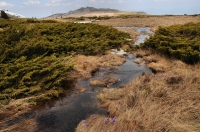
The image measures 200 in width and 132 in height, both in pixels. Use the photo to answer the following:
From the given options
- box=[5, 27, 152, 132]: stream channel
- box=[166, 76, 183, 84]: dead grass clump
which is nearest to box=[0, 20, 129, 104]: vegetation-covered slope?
box=[5, 27, 152, 132]: stream channel

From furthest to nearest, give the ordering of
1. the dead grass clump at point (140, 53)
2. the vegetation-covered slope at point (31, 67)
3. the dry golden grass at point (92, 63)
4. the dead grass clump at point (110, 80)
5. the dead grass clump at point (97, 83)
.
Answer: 1. the dead grass clump at point (140, 53)
2. the dry golden grass at point (92, 63)
3. the dead grass clump at point (110, 80)
4. the dead grass clump at point (97, 83)
5. the vegetation-covered slope at point (31, 67)

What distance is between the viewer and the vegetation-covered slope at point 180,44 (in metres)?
14.0

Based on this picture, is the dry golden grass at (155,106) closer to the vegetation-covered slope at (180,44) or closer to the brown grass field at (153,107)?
the brown grass field at (153,107)

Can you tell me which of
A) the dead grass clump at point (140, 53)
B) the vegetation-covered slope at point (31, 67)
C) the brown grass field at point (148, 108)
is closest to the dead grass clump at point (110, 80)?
the brown grass field at point (148, 108)

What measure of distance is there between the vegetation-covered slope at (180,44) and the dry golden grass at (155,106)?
4.33 meters

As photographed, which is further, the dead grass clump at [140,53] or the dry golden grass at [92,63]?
the dead grass clump at [140,53]

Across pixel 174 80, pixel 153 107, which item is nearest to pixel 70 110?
pixel 153 107

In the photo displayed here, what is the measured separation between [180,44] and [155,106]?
9.43 meters

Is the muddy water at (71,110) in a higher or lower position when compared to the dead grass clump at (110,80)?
lower

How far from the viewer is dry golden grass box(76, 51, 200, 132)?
6336 mm

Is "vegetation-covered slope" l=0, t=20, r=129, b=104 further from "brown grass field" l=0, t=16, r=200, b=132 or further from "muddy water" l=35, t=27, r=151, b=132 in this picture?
"brown grass field" l=0, t=16, r=200, b=132

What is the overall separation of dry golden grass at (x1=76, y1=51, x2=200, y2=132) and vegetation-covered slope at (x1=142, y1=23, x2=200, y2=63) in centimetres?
433

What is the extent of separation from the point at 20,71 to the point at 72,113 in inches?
156

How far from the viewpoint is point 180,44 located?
50.0 feet
